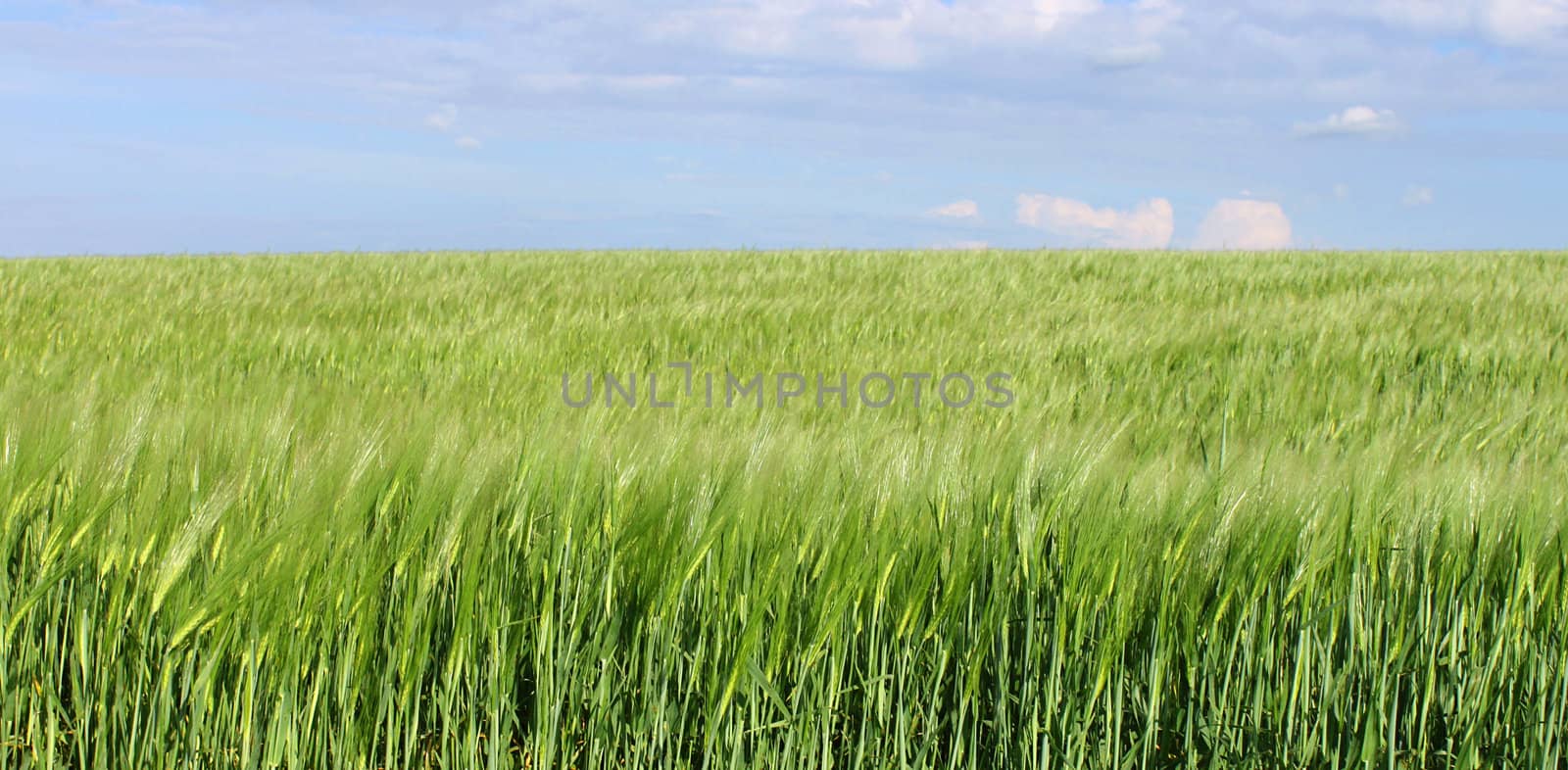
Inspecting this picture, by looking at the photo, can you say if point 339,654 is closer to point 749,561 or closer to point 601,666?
point 601,666

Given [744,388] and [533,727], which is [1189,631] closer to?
[533,727]

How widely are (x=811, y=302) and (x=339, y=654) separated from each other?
14.2 feet

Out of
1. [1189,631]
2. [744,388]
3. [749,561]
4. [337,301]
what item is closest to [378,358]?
[744,388]

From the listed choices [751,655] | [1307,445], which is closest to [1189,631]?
[751,655]

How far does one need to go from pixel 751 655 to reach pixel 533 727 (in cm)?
31

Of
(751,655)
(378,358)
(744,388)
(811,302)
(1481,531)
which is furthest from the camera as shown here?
(811,302)

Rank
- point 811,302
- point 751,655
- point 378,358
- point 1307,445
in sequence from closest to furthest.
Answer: point 751,655, point 1307,445, point 378,358, point 811,302

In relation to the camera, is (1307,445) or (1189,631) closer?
(1189,631)

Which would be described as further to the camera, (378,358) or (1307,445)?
(378,358)

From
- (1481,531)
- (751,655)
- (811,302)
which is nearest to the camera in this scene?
(751,655)

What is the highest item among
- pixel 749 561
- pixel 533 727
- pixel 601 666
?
pixel 749 561

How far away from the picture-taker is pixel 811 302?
17.8 ft

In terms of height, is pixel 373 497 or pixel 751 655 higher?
pixel 373 497

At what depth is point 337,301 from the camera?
18.9ft
